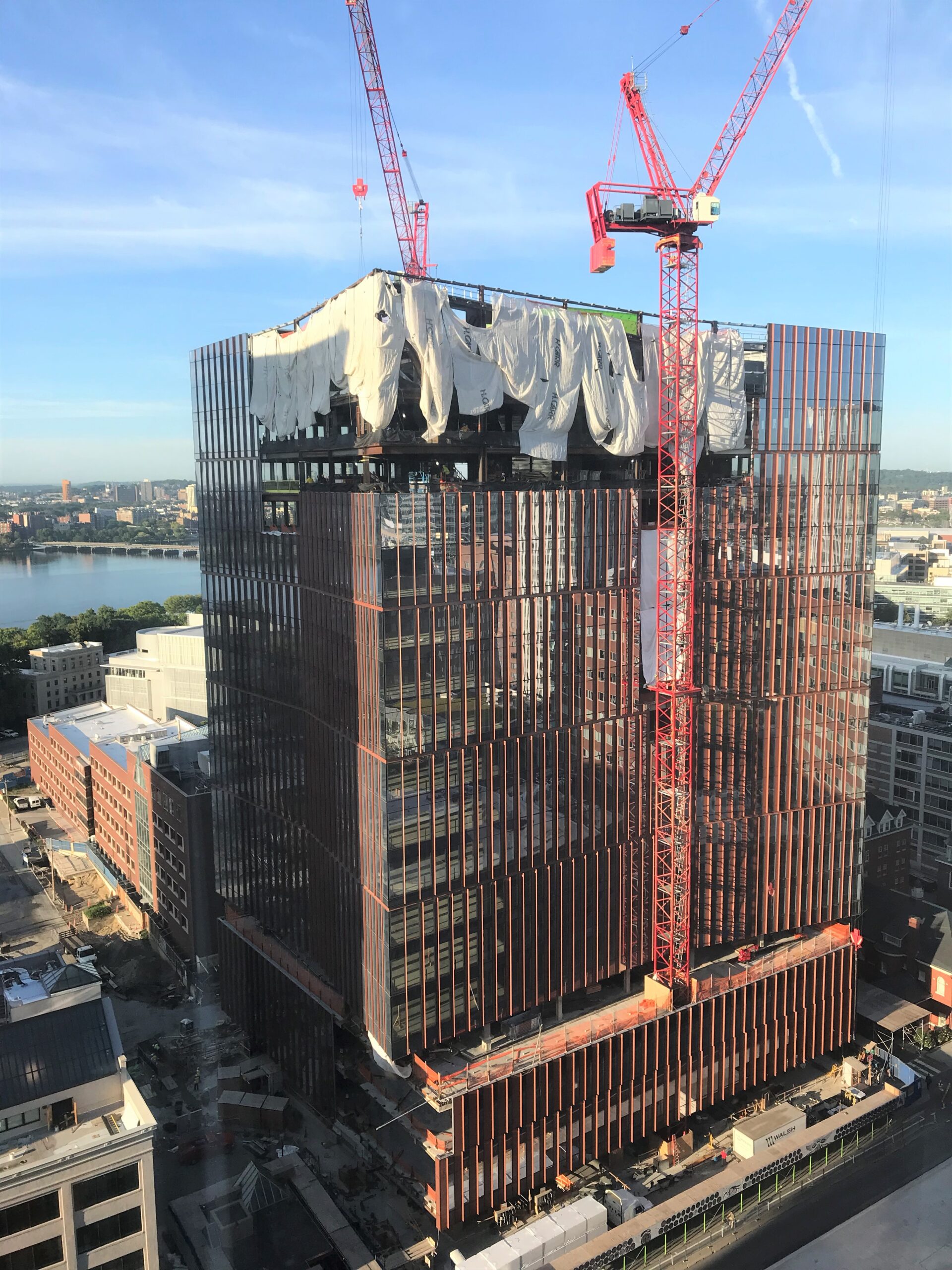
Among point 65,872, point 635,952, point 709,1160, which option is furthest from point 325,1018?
point 65,872

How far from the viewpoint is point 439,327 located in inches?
1086

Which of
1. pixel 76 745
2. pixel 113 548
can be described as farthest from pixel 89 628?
pixel 76 745

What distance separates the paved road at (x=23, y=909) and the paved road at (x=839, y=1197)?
3428 centimetres

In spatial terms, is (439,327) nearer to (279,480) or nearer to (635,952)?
(279,480)

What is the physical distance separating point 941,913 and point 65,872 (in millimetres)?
47277

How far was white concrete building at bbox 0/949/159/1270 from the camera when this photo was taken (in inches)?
802

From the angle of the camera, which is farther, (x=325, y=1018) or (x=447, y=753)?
(x=325, y=1018)

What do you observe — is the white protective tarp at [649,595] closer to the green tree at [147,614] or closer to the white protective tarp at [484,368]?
the white protective tarp at [484,368]

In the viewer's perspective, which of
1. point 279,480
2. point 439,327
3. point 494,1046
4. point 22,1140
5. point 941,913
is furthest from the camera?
point 941,913

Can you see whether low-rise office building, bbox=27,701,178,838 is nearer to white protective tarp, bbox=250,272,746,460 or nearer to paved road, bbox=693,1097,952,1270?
white protective tarp, bbox=250,272,746,460

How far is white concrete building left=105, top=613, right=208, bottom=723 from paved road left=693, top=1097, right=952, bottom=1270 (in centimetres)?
4443

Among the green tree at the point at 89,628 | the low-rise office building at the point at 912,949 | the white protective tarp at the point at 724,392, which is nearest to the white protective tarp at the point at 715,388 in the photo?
the white protective tarp at the point at 724,392

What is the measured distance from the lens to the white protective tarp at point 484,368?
2703 cm

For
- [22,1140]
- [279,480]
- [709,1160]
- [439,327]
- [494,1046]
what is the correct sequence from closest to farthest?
[22,1140], [439,327], [494,1046], [709,1160], [279,480]
